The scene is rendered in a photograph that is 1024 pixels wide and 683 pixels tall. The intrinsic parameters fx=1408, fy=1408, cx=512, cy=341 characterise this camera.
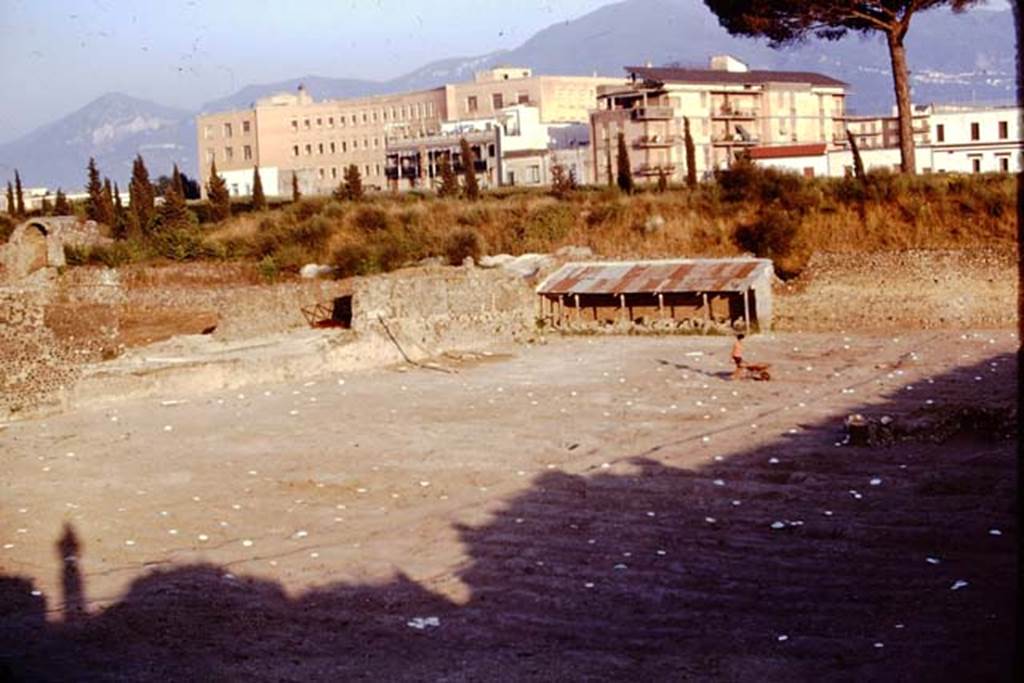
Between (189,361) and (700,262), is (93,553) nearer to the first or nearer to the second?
(189,361)

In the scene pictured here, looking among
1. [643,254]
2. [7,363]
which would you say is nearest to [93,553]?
[7,363]

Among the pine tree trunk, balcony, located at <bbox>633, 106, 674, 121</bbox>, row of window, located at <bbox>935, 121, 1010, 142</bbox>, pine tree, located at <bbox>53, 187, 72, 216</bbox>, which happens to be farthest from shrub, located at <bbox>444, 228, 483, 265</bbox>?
row of window, located at <bbox>935, 121, 1010, 142</bbox>

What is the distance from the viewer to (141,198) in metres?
52.9

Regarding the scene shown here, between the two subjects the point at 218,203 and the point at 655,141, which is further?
the point at 655,141

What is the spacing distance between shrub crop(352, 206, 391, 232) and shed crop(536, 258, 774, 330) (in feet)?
Answer: 36.3

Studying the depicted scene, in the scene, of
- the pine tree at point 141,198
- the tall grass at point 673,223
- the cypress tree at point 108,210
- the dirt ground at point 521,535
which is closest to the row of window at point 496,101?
the pine tree at point 141,198

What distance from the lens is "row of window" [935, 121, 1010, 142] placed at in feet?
198

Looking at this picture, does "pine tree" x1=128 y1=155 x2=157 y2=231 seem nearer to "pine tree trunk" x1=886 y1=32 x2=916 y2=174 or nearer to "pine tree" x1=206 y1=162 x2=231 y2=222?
"pine tree" x1=206 y1=162 x2=231 y2=222

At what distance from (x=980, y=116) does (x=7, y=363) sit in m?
49.1

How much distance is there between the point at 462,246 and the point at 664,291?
30.0 feet

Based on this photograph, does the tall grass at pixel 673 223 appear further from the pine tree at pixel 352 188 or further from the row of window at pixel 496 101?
the row of window at pixel 496 101

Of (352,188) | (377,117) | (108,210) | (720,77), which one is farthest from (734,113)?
(377,117)

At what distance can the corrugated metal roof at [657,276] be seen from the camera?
32.1 m

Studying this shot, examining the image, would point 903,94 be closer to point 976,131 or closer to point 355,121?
point 976,131
